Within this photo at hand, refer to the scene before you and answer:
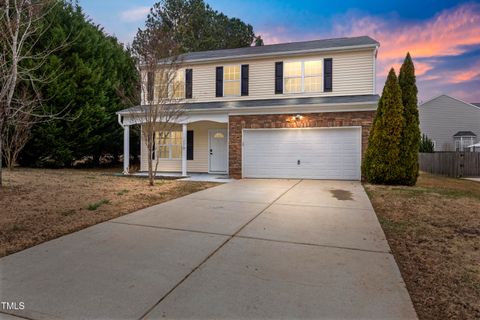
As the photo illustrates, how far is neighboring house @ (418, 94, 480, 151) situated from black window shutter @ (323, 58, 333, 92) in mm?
18760

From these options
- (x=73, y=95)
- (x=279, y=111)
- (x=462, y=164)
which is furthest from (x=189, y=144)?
(x=462, y=164)

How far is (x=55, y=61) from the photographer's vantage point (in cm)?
1420

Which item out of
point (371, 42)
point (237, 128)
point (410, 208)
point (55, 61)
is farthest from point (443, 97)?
point (55, 61)

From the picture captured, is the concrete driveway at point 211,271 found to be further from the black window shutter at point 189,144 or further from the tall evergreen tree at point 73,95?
the tall evergreen tree at point 73,95

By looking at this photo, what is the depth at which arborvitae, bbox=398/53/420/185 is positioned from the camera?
10.3 meters

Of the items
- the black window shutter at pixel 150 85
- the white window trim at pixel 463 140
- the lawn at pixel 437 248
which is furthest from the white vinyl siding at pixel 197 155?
the white window trim at pixel 463 140

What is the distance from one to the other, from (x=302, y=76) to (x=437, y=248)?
11.1m

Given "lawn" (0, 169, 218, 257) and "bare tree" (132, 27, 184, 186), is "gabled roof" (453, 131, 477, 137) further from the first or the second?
"bare tree" (132, 27, 184, 186)

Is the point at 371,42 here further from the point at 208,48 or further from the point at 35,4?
the point at 208,48

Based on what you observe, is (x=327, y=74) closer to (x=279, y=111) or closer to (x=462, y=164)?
(x=279, y=111)

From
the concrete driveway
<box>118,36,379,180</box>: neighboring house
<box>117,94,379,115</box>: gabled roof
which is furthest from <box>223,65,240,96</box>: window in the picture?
the concrete driveway

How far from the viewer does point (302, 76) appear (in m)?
14.0

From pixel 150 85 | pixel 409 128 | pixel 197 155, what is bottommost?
pixel 197 155

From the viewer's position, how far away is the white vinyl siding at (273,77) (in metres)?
13.3
